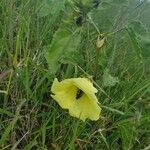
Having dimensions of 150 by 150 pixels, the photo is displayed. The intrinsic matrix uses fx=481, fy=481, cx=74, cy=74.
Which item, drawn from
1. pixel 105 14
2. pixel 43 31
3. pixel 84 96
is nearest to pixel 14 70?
pixel 84 96

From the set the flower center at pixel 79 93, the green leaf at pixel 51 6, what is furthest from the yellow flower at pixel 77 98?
the green leaf at pixel 51 6

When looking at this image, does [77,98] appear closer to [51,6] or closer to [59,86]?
[59,86]

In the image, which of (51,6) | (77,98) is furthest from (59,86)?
(51,6)

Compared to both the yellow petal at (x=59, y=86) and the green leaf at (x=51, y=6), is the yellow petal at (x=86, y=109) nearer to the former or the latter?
the yellow petal at (x=59, y=86)

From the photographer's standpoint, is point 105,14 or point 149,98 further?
point 105,14

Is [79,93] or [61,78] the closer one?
[79,93]

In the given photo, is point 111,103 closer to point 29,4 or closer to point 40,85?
point 40,85
